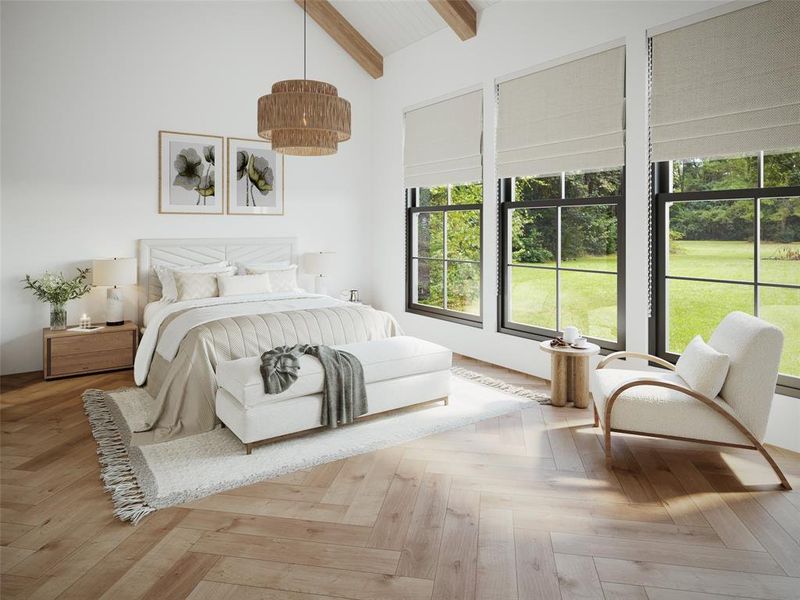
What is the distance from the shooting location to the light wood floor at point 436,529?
2066 mm

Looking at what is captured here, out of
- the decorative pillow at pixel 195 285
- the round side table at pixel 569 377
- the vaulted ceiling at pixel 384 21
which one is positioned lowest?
the round side table at pixel 569 377

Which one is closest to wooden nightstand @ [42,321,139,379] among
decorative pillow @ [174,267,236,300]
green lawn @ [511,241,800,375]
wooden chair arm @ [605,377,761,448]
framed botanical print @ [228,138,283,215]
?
decorative pillow @ [174,267,236,300]

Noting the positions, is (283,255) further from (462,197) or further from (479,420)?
(479,420)

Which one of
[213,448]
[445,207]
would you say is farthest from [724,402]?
[445,207]

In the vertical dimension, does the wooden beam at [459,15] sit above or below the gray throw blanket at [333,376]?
above

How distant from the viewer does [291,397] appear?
3.37 metres

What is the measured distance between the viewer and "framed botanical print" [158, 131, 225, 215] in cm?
575

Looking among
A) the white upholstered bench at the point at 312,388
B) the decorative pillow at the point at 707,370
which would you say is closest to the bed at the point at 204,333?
the white upholstered bench at the point at 312,388

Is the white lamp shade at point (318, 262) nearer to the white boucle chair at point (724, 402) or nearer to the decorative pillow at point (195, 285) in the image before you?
the decorative pillow at point (195, 285)

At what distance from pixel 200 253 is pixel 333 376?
3114 mm

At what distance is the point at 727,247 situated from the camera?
3.68 meters

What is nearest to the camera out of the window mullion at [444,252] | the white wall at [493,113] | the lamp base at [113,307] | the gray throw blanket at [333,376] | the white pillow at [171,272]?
the gray throw blanket at [333,376]

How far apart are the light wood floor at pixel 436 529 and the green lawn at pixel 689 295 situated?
2.94ft

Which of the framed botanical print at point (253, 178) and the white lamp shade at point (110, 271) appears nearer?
the white lamp shade at point (110, 271)
